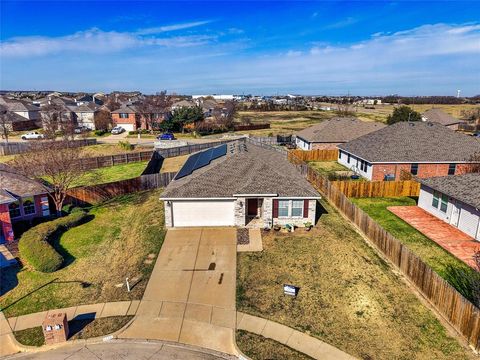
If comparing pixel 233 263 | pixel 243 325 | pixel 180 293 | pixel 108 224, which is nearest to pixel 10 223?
pixel 108 224

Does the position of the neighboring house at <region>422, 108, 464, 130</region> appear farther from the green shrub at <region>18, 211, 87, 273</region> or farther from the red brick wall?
the green shrub at <region>18, 211, 87, 273</region>

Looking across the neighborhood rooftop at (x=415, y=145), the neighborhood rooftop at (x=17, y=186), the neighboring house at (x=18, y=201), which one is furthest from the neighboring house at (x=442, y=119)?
the neighborhood rooftop at (x=17, y=186)

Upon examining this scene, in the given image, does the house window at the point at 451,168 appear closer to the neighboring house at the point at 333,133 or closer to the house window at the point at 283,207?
the neighboring house at the point at 333,133

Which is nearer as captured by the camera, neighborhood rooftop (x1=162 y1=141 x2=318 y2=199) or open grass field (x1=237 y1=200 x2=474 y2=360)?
open grass field (x1=237 y1=200 x2=474 y2=360)

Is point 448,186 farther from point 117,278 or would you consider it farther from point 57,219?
point 57,219

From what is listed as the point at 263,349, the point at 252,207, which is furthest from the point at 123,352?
Result: the point at 252,207

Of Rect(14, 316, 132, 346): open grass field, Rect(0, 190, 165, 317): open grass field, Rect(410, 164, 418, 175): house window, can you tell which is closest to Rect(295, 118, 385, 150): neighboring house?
Rect(410, 164, 418, 175): house window
